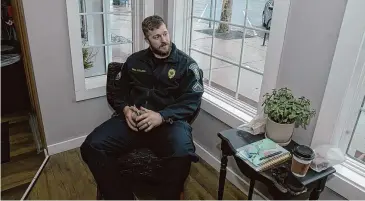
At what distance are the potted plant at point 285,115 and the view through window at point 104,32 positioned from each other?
1.52 metres

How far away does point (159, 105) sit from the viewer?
6.34 feet

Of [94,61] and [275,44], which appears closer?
[275,44]

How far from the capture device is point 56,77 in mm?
2188

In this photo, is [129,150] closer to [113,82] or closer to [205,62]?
[113,82]

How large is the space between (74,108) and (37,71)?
0.42 m

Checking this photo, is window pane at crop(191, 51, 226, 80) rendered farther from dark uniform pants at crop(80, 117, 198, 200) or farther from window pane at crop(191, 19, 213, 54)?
dark uniform pants at crop(80, 117, 198, 200)

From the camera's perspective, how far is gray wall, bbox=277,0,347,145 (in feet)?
→ 4.42

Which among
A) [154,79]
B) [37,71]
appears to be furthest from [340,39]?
[37,71]

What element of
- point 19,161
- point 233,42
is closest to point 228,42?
point 233,42

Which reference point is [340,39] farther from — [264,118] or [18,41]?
[18,41]

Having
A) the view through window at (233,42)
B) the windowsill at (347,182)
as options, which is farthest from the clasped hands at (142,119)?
the windowsill at (347,182)

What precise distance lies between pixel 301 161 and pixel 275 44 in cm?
67

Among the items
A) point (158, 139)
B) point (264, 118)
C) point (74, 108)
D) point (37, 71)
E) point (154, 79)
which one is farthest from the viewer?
point (74, 108)

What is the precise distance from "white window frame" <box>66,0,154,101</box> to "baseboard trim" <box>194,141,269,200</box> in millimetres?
966
